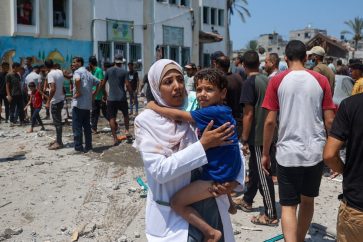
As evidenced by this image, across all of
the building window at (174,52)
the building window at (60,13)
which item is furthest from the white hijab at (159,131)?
the building window at (174,52)

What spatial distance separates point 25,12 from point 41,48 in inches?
68.5

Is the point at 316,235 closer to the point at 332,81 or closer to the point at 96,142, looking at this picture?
the point at 332,81

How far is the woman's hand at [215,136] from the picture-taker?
2.13 metres

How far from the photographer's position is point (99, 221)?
16.2 feet

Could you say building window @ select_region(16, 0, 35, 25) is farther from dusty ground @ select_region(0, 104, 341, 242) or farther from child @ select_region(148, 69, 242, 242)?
child @ select_region(148, 69, 242, 242)

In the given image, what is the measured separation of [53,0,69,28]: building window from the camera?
67.5 ft

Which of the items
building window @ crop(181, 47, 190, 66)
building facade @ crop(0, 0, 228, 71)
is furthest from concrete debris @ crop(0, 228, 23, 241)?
building window @ crop(181, 47, 190, 66)

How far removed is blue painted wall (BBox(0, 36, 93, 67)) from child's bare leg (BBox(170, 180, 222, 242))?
18217mm

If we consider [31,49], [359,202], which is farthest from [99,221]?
[31,49]

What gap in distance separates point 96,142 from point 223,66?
5181mm

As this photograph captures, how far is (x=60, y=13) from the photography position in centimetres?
2070

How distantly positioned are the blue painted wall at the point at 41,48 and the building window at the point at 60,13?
34.7 inches

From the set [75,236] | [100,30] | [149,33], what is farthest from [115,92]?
[149,33]

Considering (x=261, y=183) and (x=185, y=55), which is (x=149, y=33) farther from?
(x=261, y=183)
